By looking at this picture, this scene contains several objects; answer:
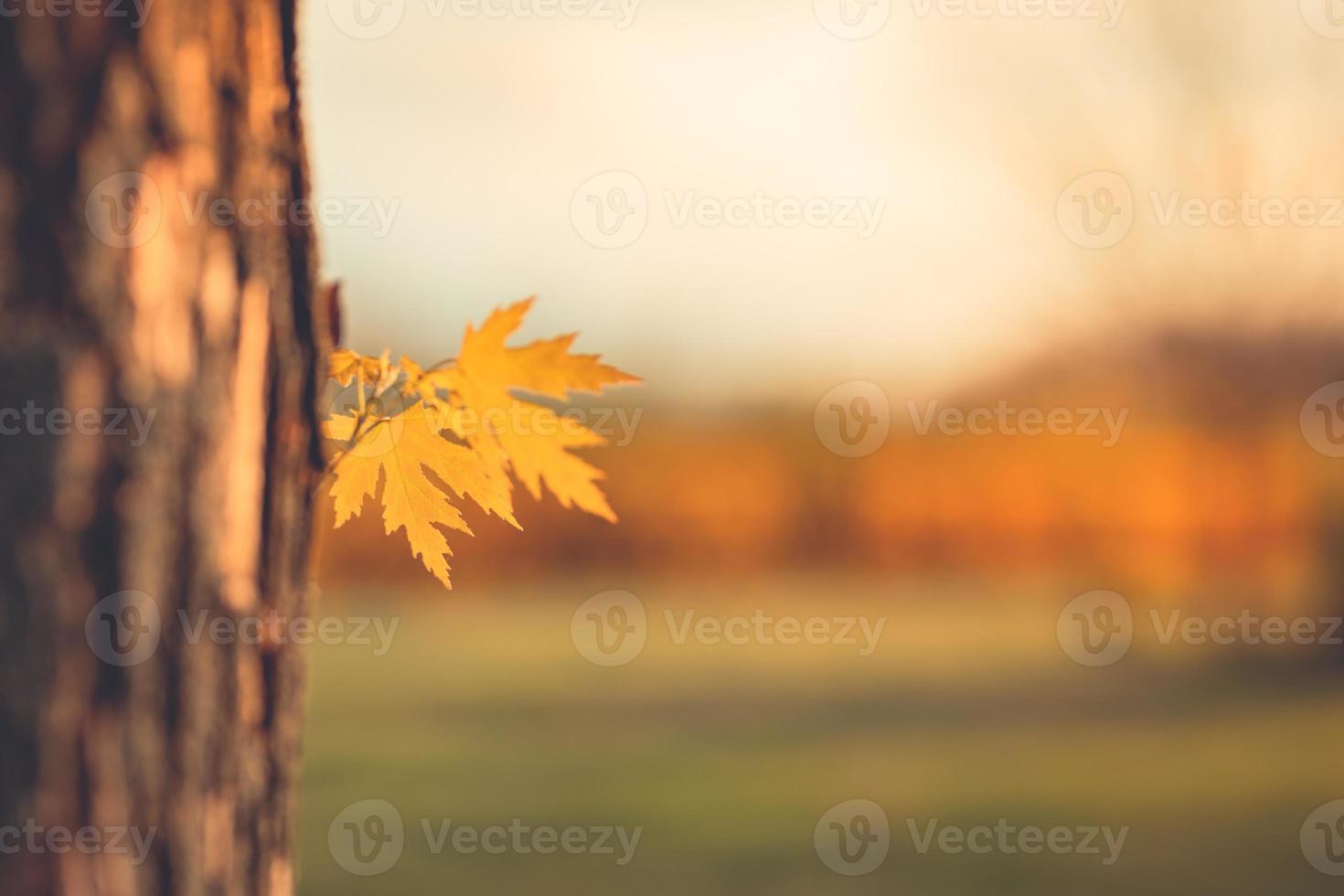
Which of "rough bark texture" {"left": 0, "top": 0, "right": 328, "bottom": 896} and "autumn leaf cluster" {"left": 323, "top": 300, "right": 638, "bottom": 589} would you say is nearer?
"rough bark texture" {"left": 0, "top": 0, "right": 328, "bottom": 896}

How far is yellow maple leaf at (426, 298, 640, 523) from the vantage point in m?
1.38

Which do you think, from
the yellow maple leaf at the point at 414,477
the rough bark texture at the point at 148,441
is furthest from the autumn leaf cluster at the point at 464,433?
the rough bark texture at the point at 148,441

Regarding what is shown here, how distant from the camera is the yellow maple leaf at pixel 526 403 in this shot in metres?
1.38

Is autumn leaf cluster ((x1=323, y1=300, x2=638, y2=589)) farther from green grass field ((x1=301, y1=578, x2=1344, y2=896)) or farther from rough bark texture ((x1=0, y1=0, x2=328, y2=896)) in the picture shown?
green grass field ((x1=301, y1=578, x2=1344, y2=896))

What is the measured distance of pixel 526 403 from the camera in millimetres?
1387

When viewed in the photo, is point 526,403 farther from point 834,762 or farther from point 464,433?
point 834,762

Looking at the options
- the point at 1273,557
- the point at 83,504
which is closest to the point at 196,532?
the point at 83,504

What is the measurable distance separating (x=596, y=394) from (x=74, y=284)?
25.0 inches

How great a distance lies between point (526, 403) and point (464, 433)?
3.6 inches

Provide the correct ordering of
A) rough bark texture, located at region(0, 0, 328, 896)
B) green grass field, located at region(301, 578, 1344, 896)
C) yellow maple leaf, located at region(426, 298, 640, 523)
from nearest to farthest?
rough bark texture, located at region(0, 0, 328, 896)
yellow maple leaf, located at region(426, 298, 640, 523)
green grass field, located at region(301, 578, 1344, 896)

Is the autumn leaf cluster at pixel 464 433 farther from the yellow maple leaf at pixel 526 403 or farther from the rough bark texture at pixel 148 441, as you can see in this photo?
the rough bark texture at pixel 148 441

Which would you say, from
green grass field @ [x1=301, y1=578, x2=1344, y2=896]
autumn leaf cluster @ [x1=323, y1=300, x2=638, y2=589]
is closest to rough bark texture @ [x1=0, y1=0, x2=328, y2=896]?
autumn leaf cluster @ [x1=323, y1=300, x2=638, y2=589]

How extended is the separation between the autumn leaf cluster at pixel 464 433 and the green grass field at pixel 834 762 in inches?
228

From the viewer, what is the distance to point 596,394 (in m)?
1.45
